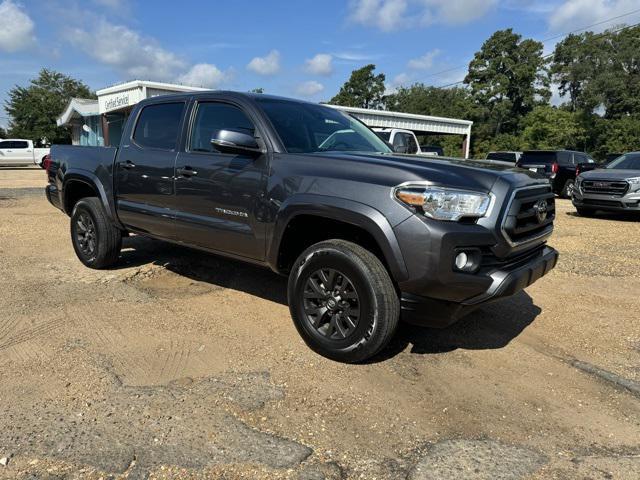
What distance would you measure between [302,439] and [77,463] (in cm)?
110

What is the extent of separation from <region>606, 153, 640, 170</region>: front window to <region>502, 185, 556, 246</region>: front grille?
9.44 m

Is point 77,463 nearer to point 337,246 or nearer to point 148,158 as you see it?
point 337,246

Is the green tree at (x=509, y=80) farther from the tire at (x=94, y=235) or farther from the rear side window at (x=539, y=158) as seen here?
the tire at (x=94, y=235)

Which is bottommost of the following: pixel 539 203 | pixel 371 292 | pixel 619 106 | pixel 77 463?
pixel 77 463

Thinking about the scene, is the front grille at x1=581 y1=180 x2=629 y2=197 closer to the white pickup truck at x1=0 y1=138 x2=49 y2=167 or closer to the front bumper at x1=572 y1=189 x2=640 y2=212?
the front bumper at x1=572 y1=189 x2=640 y2=212

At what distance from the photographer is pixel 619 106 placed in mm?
43719

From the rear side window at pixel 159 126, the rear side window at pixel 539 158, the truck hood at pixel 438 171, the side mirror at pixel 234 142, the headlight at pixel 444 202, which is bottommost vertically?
the headlight at pixel 444 202

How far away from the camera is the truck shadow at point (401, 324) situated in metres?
4.07

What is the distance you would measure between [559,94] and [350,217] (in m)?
60.2

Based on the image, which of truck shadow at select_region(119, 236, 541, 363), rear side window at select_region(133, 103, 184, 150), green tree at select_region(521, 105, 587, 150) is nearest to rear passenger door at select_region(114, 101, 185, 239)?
rear side window at select_region(133, 103, 184, 150)

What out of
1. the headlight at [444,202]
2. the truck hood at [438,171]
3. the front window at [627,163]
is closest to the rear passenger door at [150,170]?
the truck hood at [438,171]

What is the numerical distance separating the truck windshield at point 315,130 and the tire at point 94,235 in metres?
2.52

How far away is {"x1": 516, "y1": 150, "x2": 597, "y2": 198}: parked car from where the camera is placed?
656 inches

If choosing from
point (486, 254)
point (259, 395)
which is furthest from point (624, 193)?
point (259, 395)
